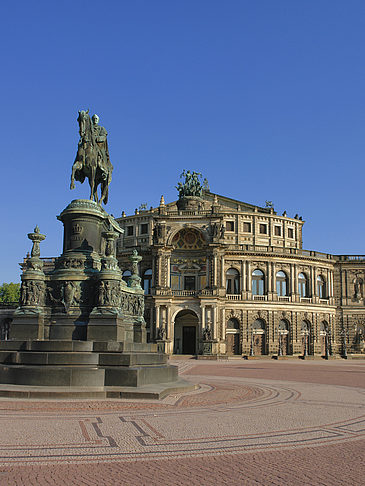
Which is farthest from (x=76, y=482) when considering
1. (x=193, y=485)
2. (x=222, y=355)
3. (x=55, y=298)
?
(x=222, y=355)

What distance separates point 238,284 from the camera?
71.0 m

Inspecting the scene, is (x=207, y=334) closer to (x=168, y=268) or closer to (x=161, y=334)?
(x=161, y=334)

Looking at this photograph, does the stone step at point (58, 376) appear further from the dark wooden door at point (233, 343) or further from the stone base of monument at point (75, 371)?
the dark wooden door at point (233, 343)

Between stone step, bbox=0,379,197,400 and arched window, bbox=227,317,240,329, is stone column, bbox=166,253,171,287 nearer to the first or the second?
arched window, bbox=227,317,240,329

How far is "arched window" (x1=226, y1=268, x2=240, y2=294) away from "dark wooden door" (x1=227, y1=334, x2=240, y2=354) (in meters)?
6.12

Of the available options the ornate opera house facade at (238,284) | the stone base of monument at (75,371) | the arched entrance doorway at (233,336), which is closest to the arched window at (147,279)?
the ornate opera house facade at (238,284)

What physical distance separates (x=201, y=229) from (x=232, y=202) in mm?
16812

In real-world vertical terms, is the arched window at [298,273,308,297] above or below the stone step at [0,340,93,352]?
above

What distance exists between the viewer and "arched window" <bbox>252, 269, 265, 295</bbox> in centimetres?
7169

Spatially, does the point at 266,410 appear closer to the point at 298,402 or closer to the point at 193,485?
the point at 298,402

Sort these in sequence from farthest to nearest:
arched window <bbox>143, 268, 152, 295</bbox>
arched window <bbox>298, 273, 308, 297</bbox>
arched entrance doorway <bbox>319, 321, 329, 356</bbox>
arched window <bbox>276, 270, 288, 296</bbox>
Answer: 1. arched window <bbox>298, 273, 308, 297</bbox>
2. arched entrance doorway <bbox>319, 321, 329, 356</bbox>
3. arched window <bbox>276, 270, 288, 296</bbox>
4. arched window <bbox>143, 268, 152, 295</bbox>

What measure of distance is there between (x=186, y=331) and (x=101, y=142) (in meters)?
52.5

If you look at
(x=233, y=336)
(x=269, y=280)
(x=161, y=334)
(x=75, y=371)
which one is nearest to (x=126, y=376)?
(x=75, y=371)

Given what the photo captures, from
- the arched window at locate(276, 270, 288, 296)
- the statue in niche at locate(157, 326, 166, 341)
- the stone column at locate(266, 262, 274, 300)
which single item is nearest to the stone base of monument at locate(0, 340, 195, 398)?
the statue in niche at locate(157, 326, 166, 341)
